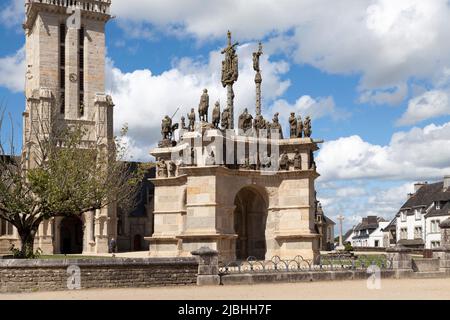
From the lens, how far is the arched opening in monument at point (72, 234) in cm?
6638

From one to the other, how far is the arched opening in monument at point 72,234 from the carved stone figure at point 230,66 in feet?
118

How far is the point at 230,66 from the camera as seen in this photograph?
3434cm

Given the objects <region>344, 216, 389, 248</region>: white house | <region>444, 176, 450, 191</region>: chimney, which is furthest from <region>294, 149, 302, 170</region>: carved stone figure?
<region>344, 216, 389, 248</region>: white house

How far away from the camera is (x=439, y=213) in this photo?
63.8 m

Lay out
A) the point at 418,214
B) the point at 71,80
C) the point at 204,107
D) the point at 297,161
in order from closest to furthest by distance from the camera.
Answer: the point at 204,107, the point at 297,161, the point at 71,80, the point at 418,214

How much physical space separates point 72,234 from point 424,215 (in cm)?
3256

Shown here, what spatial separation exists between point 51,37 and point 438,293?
5327 centimetres

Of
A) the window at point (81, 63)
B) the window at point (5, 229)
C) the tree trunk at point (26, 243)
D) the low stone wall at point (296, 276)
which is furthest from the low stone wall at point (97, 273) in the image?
the window at point (81, 63)

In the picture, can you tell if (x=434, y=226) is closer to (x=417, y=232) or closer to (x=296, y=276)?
(x=417, y=232)

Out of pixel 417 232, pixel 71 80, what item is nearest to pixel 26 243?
pixel 71 80

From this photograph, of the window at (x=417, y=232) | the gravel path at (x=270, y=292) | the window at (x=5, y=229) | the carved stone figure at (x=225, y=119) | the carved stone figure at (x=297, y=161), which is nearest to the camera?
the gravel path at (x=270, y=292)

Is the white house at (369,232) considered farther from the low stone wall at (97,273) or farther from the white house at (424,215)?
the low stone wall at (97,273)

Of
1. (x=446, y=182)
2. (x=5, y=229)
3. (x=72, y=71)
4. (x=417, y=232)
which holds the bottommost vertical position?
(x=417, y=232)
